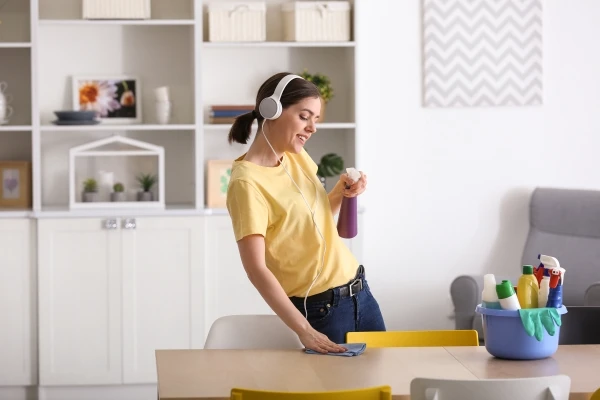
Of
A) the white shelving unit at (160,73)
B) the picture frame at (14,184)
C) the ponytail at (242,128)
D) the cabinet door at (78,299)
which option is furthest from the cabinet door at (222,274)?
the ponytail at (242,128)

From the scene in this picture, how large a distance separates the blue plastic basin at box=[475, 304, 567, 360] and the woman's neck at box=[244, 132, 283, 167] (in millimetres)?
701

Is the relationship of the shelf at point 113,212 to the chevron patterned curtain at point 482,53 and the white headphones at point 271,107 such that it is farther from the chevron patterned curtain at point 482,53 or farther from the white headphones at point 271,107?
the white headphones at point 271,107

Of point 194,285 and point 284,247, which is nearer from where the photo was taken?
point 284,247

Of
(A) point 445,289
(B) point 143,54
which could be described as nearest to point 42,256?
(B) point 143,54

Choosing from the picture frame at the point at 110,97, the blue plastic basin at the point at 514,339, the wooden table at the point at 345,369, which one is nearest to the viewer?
the wooden table at the point at 345,369

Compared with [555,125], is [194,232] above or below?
below

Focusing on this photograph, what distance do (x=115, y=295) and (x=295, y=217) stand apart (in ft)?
6.77

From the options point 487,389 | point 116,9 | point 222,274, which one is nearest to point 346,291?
point 487,389

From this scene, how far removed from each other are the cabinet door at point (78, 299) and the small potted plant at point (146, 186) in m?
0.23

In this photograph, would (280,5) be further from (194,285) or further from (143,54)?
(194,285)

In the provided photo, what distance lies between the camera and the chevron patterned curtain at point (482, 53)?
4.92 m

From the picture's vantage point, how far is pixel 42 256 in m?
4.37

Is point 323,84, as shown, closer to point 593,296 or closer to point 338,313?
point 593,296

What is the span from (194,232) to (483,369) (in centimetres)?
236
